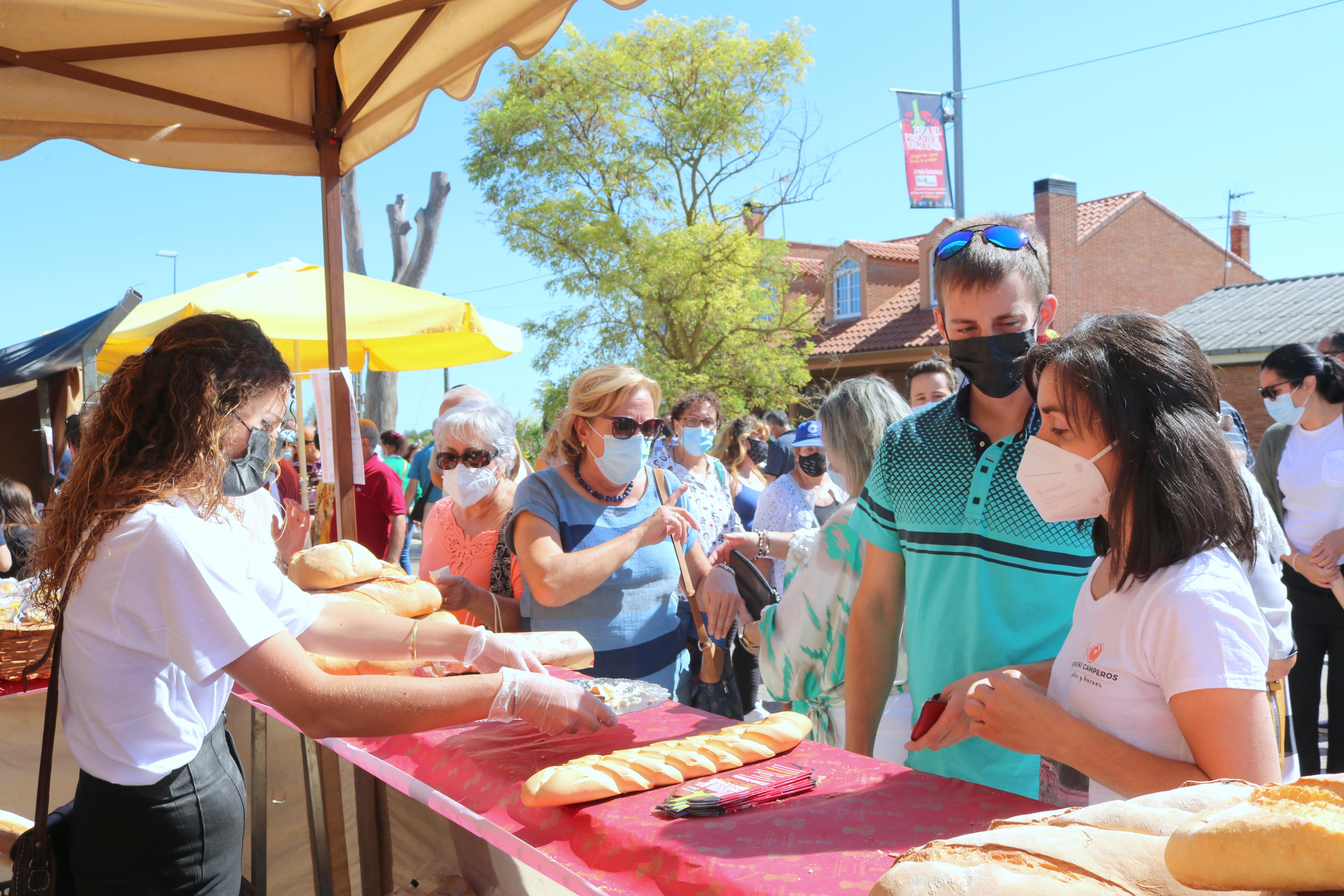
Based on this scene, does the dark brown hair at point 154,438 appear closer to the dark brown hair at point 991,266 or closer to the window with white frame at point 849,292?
the dark brown hair at point 991,266

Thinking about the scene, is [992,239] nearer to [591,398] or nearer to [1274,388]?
[591,398]

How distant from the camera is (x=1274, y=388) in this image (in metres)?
5.23

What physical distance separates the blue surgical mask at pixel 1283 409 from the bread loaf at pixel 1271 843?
5306mm

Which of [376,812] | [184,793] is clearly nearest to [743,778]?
[184,793]

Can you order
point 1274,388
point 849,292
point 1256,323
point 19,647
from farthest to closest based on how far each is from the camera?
point 849,292
point 1256,323
point 1274,388
point 19,647

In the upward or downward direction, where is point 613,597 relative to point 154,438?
downward

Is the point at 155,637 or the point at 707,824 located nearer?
the point at 707,824

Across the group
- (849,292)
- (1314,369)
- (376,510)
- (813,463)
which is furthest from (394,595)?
(849,292)

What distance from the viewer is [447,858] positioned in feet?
7.61

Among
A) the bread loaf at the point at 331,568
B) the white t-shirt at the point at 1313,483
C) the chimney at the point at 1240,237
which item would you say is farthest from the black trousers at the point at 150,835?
the chimney at the point at 1240,237

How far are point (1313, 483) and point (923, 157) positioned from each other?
16021 mm

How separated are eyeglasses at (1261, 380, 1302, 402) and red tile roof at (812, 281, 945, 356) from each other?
2004cm

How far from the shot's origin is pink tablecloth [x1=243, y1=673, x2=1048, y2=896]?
1253 millimetres

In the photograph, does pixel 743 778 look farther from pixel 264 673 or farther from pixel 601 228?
pixel 601 228
